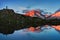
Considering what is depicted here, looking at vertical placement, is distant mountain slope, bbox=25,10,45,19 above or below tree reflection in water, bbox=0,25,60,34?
above

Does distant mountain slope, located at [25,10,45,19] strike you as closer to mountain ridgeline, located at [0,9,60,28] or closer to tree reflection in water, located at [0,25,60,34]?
mountain ridgeline, located at [0,9,60,28]

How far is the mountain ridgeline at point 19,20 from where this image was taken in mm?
5212

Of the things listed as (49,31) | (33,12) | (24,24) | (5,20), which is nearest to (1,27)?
(5,20)

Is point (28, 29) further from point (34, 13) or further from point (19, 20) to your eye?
point (34, 13)

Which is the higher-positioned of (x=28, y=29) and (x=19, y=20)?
(x=19, y=20)

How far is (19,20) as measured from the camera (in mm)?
5312

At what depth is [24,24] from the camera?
5.31 m

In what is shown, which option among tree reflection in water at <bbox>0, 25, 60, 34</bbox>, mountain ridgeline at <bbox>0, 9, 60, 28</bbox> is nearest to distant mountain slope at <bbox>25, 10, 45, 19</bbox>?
mountain ridgeline at <bbox>0, 9, 60, 28</bbox>

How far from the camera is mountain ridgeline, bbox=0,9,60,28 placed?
205 inches

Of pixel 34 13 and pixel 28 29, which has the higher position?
pixel 34 13

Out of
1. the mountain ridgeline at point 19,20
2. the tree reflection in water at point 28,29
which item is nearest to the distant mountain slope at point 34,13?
the mountain ridgeline at point 19,20

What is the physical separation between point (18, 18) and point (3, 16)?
0.42 meters

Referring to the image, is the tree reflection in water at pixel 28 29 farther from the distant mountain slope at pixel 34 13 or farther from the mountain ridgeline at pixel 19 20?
the distant mountain slope at pixel 34 13

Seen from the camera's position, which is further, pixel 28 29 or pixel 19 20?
pixel 28 29
